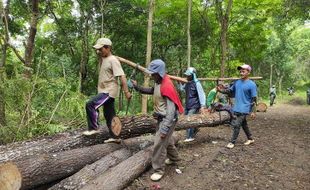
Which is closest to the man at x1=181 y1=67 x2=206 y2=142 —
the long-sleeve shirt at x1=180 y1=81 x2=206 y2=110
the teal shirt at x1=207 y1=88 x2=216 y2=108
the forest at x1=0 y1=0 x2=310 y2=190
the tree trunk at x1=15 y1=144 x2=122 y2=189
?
the long-sleeve shirt at x1=180 y1=81 x2=206 y2=110

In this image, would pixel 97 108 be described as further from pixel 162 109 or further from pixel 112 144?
pixel 162 109

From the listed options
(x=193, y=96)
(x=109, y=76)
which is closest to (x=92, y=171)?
(x=109, y=76)

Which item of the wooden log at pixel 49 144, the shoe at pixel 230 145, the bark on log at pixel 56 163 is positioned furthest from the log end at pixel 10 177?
the shoe at pixel 230 145

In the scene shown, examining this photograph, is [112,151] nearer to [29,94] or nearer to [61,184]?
[61,184]

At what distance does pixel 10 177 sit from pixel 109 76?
2851mm

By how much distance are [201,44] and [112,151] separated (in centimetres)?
1640

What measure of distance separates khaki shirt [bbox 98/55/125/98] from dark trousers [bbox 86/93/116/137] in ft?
0.39

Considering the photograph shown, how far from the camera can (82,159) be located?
7031 millimetres

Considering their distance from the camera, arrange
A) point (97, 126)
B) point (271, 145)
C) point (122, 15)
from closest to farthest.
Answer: point (97, 126), point (271, 145), point (122, 15)

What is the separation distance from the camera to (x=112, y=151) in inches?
305

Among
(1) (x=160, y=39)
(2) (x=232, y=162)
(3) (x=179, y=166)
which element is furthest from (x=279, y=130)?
(1) (x=160, y=39)

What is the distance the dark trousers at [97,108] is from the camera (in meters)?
7.38

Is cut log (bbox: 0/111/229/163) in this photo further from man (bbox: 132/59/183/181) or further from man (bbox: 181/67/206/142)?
man (bbox: 132/59/183/181)

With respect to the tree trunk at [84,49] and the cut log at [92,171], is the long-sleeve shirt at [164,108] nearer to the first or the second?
the cut log at [92,171]
